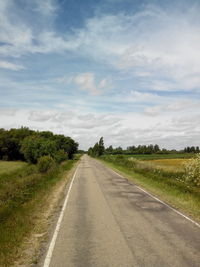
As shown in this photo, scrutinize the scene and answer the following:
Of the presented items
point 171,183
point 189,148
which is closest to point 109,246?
point 171,183

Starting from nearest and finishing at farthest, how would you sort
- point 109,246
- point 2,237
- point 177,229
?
point 109,246 → point 2,237 → point 177,229

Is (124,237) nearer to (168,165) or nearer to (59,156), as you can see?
(168,165)

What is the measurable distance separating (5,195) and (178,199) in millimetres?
11386

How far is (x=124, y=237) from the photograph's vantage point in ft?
26.8

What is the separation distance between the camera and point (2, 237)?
8.02 metres

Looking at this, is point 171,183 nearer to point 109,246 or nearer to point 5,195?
point 5,195

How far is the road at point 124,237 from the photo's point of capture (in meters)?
6.42

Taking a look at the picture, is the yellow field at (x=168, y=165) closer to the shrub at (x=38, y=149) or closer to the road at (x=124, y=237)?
the road at (x=124, y=237)

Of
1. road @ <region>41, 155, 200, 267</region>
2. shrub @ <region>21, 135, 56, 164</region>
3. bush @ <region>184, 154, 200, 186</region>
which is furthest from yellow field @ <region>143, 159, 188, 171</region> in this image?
shrub @ <region>21, 135, 56, 164</region>

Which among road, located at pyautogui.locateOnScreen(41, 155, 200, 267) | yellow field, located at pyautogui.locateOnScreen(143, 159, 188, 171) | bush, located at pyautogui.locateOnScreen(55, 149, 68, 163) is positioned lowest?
road, located at pyautogui.locateOnScreen(41, 155, 200, 267)

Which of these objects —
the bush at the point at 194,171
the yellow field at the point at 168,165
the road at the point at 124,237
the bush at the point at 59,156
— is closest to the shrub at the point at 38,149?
the bush at the point at 59,156

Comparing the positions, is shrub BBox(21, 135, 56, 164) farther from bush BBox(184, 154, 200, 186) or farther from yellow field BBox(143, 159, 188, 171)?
bush BBox(184, 154, 200, 186)

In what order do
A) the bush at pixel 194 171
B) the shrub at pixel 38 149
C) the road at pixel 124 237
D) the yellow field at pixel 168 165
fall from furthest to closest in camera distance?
the shrub at pixel 38 149 → the yellow field at pixel 168 165 → the bush at pixel 194 171 → the road at pixel 124 237

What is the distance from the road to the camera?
642 centimetres
